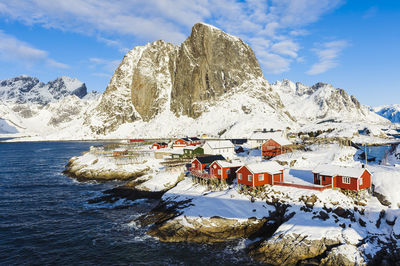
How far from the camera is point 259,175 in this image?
3581cm

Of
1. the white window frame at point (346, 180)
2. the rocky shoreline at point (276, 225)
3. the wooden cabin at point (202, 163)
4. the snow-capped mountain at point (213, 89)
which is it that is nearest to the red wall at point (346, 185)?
the white window frame at point (346, 180)

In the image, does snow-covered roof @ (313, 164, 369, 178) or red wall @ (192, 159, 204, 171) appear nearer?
snow-covered roof @ (313, 164, 369, 178)

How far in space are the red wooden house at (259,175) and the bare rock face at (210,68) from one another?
475ft

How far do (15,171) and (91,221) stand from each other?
5067cm

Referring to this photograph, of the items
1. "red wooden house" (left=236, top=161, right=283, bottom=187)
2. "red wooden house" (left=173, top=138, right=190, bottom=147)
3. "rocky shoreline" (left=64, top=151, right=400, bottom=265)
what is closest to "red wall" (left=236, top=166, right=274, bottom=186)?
"red wooden house" (left=236, top=161, right=283, bottom=187)

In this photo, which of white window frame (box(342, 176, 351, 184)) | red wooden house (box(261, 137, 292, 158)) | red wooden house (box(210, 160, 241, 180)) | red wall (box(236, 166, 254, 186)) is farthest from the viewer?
red wooden house (box(261, 137, 292, 158))

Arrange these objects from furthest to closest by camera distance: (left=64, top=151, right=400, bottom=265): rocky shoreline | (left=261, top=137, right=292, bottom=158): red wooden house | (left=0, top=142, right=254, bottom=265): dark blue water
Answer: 1. (left=261, top=137, right=292, bottom=158): red wooden house
2. (left=0, top=142, right=254, bottom=265): dark blue water
3. (left=64, top=151, right=400, bottom=265): rocky shoreline

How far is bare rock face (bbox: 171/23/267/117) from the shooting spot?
18512 cm

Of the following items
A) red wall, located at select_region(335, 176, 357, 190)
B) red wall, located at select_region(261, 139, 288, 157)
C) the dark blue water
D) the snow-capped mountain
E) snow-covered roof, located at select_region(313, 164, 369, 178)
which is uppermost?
the snow-capped mountain

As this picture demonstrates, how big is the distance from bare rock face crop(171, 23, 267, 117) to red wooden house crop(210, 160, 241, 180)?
140 meters

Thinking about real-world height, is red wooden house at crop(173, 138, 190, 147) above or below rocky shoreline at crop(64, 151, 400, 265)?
above

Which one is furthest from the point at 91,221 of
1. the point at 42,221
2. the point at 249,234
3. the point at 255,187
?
the point at 255,187

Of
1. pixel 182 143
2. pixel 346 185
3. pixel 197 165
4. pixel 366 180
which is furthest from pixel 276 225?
pixel 182 143

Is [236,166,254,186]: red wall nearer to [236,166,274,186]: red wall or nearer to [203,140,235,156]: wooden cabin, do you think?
[236,166,274,186]: red wall
